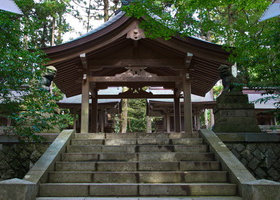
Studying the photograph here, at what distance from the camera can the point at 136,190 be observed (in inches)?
152

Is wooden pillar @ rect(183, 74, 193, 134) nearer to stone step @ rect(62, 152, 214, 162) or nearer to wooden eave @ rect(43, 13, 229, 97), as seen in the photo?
wooden eave @ rect(43, 13, 229, 97)

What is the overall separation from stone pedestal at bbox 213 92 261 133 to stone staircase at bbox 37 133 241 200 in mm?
810

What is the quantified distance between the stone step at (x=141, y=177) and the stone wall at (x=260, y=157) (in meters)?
1.57

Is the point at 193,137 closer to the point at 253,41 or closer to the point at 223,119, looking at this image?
the point at 223,119

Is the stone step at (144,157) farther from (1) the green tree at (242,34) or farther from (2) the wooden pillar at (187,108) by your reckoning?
(2) the wooden pillar at (187,108)

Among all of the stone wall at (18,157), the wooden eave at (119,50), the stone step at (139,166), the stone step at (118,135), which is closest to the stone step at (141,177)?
the stone step at (139,166)

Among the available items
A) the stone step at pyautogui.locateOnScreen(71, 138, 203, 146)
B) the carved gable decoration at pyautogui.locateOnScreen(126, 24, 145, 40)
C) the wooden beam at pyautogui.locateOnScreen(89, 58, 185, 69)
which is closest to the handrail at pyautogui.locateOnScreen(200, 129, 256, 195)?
the stone step at pyautogui.locateOnScreen(71, 138, 203, 146)

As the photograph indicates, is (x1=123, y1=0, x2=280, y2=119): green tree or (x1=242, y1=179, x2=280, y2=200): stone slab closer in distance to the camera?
(x1=242, y1=179, x2=280, y2=200): stone slab

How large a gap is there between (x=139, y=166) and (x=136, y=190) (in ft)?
2.32

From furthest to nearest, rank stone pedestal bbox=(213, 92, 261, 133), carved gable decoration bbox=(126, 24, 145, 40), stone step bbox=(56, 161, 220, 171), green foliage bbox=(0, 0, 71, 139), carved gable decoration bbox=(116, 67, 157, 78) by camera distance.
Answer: carved gable decoration bbox=(116, 67, 157, 78)
carved gable decoration bbox=(126, 24, 145, 40)
stone pedestal bbox=(213, 92, 261, 133)
green foliage bbox=(0, 0, 71, 139)
stone step bbox=(56, 161, 220, 171)

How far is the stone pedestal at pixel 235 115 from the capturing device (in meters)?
5.84

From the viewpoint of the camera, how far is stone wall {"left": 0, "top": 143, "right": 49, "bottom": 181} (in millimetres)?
5500

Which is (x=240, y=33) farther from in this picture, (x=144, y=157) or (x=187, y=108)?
(x=144, y=157)

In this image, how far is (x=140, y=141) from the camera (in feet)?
18.4
